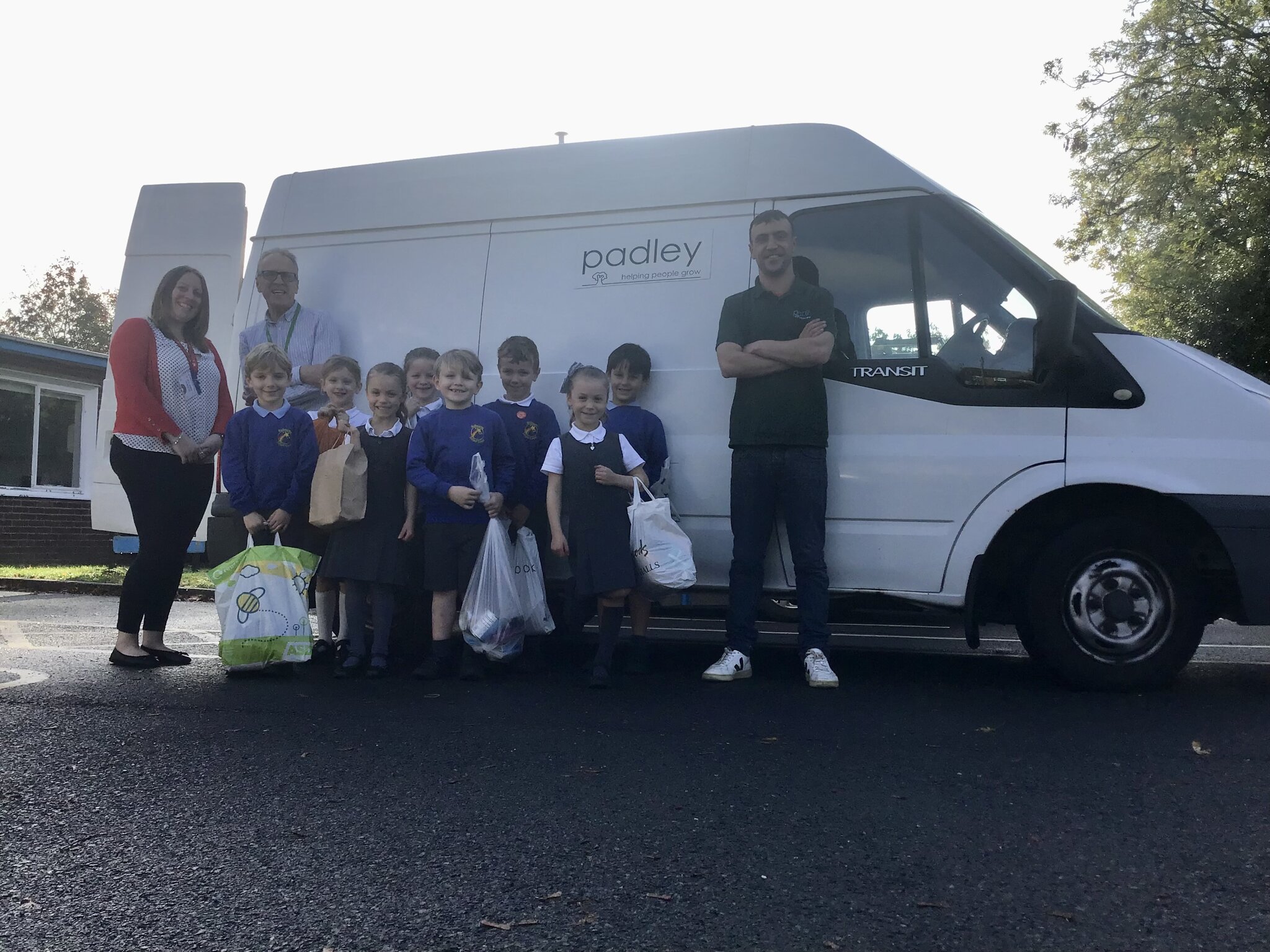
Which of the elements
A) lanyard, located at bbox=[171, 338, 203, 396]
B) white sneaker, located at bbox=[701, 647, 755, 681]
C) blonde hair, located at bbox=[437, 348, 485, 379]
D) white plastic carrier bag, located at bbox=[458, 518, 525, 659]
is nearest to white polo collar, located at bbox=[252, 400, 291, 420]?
lanyard, located at bbox=[171, 338, 203, 396]

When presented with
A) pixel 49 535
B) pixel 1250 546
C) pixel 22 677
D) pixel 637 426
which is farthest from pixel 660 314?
pixel 49 535

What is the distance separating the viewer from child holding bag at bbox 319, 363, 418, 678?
18.4 ft

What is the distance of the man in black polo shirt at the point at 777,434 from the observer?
205 inches

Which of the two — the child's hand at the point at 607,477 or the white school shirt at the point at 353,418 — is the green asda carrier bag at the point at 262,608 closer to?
the white school shirt at the point at 353,418

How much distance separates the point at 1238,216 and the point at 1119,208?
2.97 metres

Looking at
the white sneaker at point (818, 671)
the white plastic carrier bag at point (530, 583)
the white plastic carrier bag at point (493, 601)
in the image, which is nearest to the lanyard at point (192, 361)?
the white plastic carrier bag at point (493, 601)

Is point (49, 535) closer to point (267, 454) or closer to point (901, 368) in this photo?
point (267, 454)

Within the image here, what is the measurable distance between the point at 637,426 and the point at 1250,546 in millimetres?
2707

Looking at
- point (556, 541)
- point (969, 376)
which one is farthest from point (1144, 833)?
point (556, 541)

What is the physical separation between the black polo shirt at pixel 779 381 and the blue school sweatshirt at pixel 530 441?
102 cm

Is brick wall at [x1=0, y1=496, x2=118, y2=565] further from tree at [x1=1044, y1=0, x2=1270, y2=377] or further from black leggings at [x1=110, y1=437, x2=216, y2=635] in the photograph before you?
tree at [x1=1044, y1=0, x2=1270, y2=377]

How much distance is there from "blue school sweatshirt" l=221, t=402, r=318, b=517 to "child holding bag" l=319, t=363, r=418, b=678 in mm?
279

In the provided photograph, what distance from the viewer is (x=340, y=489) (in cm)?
552

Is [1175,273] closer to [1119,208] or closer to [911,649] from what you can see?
[1119,208]
